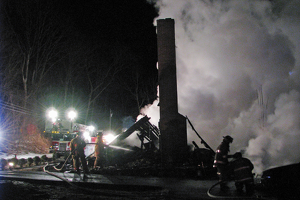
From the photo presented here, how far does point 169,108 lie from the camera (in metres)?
12.4

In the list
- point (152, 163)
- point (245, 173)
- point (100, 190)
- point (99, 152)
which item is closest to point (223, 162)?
point (245, 173)

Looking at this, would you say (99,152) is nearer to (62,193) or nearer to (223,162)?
(62,193)

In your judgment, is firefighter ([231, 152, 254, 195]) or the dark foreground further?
the dark foreground

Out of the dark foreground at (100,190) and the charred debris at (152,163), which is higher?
the charred debris at (152,163)

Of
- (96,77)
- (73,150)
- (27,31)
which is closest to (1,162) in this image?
(73,150)

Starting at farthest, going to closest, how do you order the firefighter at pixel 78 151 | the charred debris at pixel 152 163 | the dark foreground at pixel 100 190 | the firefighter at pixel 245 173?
the firefighter at pixel 78 151
the charred debris at pixel 152 163
the dark foreground at pixel 100 190
the firefighter at pixel 245 173

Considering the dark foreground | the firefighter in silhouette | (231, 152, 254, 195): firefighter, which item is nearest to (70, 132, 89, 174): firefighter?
the dark foreground

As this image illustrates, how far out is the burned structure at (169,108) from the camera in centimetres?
1206

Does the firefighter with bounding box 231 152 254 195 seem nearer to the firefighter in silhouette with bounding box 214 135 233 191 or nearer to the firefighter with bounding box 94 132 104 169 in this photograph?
the firefighter in silhouette with bounding box 214 135 233 191

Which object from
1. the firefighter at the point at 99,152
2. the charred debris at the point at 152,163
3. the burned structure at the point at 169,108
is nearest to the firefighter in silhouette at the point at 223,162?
the charred debris at the point at 152,163

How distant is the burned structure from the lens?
39.6ft

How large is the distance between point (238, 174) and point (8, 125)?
83.2 ft

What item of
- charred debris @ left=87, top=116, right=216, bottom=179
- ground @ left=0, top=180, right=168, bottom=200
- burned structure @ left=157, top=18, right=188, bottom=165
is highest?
burned structure @ left=157, top=18, right=188, bottom=165

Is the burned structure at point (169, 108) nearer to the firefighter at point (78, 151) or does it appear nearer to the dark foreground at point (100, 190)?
the dark foreground at point (100, 190)
